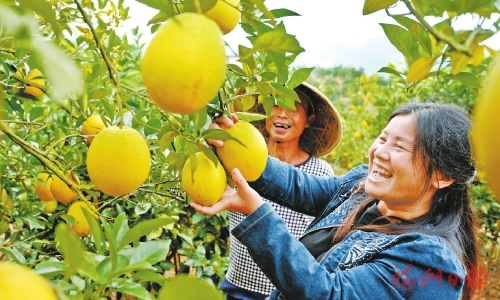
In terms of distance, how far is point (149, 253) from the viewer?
0.56 meters

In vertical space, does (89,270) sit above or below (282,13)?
below

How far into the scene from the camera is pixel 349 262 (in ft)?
4.33

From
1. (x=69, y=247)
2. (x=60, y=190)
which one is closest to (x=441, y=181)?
(x=60, y=190)

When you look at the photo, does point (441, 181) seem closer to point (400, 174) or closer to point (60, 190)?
point (400, 174)

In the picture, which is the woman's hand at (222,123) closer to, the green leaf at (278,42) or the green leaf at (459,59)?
the green leaf at (278,42)

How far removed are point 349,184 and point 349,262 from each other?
0.50 meters

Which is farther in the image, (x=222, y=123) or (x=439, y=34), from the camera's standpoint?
(x=222, y=123)

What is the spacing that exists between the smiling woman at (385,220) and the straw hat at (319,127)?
0.55 meters

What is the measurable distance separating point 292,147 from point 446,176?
1015 millimetres

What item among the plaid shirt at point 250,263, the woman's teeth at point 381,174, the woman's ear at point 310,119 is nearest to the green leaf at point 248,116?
the woman's teeth at point 381,174

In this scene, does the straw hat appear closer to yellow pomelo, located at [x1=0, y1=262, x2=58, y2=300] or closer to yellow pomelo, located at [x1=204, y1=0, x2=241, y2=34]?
yellow pomelo, located at [x1=204, y1=0, x2=241, y2=34]

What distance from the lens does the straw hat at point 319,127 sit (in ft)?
7.57

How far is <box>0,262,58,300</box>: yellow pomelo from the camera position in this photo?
0.29 meters

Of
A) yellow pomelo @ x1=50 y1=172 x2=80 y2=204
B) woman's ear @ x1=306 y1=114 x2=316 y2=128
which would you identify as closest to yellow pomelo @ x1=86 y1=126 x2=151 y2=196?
yellow pomelo @ x1=50 y1=172 x2=80 y2=204
